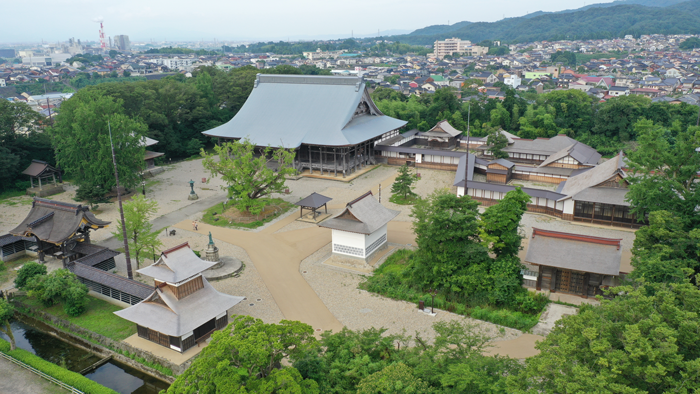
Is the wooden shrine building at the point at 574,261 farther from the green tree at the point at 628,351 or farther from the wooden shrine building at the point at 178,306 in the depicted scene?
the wooden shrine building at the point at 178,306

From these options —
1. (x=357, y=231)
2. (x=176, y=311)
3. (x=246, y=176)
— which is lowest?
(x=176, y=311)

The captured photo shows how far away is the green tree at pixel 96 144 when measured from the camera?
33156 millimetres

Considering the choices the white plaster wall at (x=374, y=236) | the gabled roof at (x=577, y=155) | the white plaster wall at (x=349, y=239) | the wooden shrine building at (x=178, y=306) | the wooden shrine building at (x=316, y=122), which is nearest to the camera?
the wooden shrine building at (x=178, y=306)

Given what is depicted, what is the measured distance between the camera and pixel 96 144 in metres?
33.6

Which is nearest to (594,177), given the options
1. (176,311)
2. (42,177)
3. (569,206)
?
(569,206)

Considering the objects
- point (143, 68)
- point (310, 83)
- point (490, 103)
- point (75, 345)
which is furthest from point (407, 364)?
point (143, 68)

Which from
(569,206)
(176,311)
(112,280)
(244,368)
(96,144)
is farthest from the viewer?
(96,144)

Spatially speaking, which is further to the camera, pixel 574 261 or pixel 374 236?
pixel 374 236

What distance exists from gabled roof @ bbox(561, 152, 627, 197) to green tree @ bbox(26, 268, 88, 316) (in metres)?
28.0

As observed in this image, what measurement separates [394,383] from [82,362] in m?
13.2

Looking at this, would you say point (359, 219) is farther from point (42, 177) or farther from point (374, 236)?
point (42, 177)

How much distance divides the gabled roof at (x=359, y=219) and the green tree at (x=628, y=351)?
43.1 ft

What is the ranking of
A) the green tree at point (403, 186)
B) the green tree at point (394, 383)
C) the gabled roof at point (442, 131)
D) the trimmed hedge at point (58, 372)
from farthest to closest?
the gabled roof at point (442, 131), the green tree at point (403, 186), the trimmed hedge at point (58, 372), the green tree at point (394, 383)

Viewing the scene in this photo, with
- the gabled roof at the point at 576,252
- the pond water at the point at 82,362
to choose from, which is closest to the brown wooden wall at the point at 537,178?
the gabled roof at the point at 576,252
